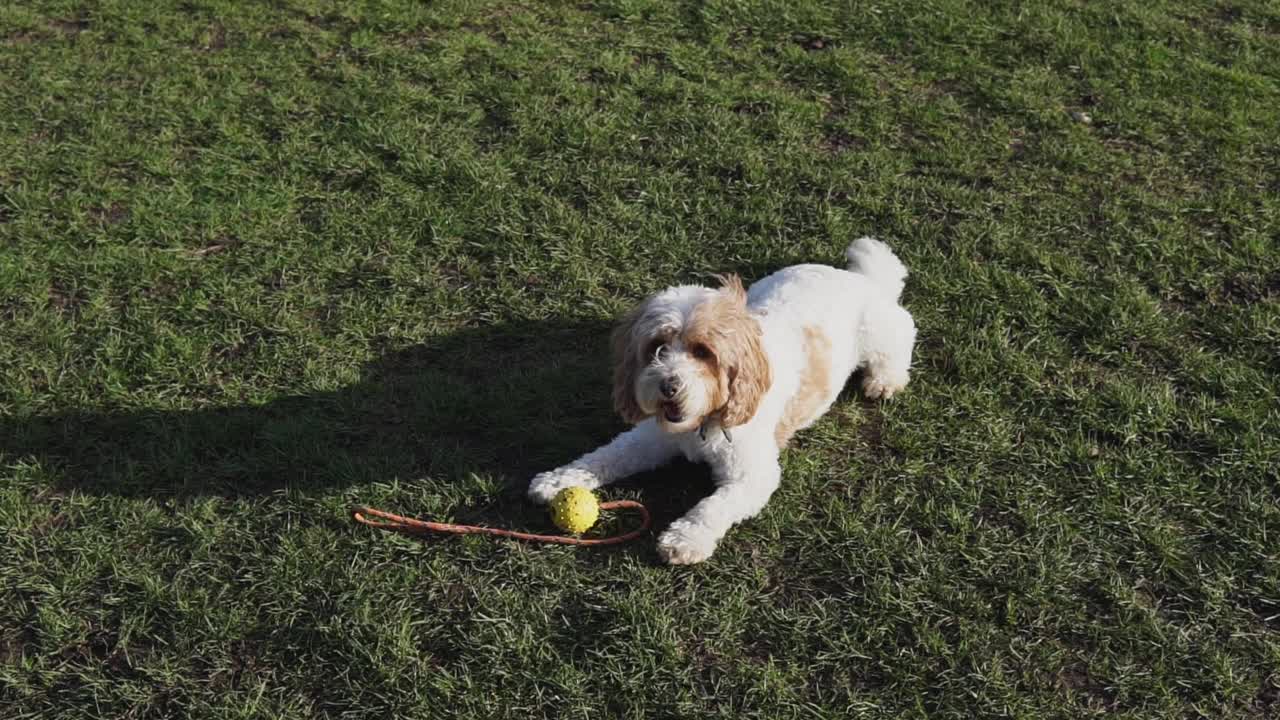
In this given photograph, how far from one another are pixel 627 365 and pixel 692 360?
0.33 m

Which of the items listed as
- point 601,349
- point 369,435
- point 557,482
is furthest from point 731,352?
point 369,435

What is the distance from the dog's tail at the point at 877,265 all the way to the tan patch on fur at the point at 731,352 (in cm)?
154

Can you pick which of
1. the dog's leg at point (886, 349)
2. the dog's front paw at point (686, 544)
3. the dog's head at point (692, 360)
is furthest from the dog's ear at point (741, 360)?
the dog's leg at point (886, 349)

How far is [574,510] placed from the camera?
4.12 m

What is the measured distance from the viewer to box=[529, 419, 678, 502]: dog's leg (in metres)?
4.38

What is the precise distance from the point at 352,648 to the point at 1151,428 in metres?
3.89

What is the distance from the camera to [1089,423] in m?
4.85

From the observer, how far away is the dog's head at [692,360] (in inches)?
148

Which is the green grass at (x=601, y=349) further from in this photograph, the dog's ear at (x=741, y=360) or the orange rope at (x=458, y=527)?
the dog's ear at (x=741, y=360)

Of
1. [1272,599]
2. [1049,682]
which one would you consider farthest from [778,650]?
[1272,599]

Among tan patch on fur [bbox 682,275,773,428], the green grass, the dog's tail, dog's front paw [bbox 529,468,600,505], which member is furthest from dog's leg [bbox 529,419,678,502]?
the dog's tail

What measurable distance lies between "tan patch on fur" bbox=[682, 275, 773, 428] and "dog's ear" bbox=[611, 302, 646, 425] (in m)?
0.27

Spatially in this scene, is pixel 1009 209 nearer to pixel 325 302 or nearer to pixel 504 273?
pixel 504 273

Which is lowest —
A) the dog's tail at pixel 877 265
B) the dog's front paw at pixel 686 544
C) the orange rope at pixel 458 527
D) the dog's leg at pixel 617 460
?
the orange rope at pixel 458 527
